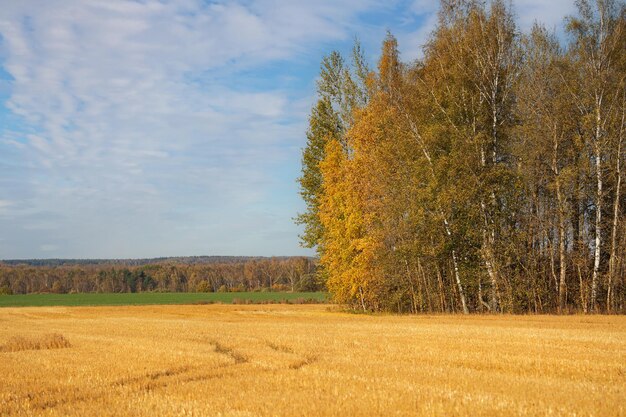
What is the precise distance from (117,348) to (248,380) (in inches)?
311

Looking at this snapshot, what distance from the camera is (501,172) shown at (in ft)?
103

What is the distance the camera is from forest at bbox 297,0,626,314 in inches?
1209

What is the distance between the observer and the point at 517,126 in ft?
103

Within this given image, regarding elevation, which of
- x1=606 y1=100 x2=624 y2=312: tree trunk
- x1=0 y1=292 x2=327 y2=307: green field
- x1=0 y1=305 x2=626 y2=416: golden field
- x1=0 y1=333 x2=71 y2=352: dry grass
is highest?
x1=606 y1=100 x2=624 y2=312: tree trunk

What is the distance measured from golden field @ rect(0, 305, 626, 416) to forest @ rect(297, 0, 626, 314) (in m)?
9.84

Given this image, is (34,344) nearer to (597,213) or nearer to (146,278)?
(597,213)

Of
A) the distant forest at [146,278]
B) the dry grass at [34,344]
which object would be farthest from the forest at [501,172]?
the distant forest at [146,278]

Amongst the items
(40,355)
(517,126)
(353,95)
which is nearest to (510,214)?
(517,126)

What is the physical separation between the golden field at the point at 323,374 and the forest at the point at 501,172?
9840mm

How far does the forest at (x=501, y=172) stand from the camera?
3072cm

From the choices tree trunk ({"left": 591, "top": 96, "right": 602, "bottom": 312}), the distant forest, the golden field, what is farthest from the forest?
the distant forest

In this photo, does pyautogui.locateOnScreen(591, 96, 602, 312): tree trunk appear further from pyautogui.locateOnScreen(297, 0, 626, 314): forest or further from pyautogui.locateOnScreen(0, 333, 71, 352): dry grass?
pyautogui.locateOnScreen(0, 333, 71, 352): dry grass

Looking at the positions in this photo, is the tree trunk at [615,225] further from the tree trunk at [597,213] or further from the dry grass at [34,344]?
the dry grass at [34,344]

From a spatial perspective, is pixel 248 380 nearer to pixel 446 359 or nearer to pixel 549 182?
pixel 446 359
